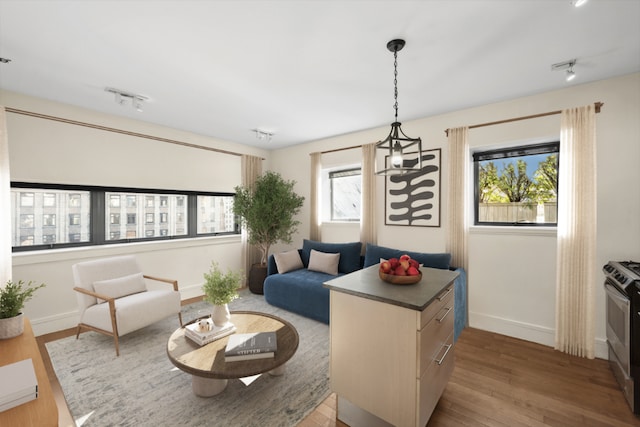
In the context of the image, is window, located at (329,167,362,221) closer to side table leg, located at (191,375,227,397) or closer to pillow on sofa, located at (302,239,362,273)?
pillow on sofa, located at (302,239,362,273)

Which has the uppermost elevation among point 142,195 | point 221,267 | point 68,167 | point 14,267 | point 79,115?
point 79,115

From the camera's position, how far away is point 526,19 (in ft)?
6.05

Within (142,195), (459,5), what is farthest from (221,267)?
(459,5)

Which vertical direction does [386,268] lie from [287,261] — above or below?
above

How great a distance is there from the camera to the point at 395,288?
72.1 inches

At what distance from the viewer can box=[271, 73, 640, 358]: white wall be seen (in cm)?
260

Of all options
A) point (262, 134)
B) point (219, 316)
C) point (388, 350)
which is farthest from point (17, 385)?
point (262, 134)

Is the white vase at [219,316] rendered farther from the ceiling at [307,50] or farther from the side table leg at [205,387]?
the ceiling at [307,50]

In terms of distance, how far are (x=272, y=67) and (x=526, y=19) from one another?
1.95 metres

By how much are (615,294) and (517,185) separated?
153 centimetres

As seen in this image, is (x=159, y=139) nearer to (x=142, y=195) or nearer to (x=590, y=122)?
(x=142, y=195)

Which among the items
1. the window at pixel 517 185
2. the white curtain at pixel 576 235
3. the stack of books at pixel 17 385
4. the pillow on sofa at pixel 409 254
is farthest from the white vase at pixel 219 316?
the white curtain at pixel 576 235

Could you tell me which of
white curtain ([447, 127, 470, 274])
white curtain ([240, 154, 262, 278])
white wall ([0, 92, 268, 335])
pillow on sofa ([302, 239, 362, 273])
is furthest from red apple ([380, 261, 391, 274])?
white curtain ([240, 154, 262, 278])

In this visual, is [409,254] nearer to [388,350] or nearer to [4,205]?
[388,350]
